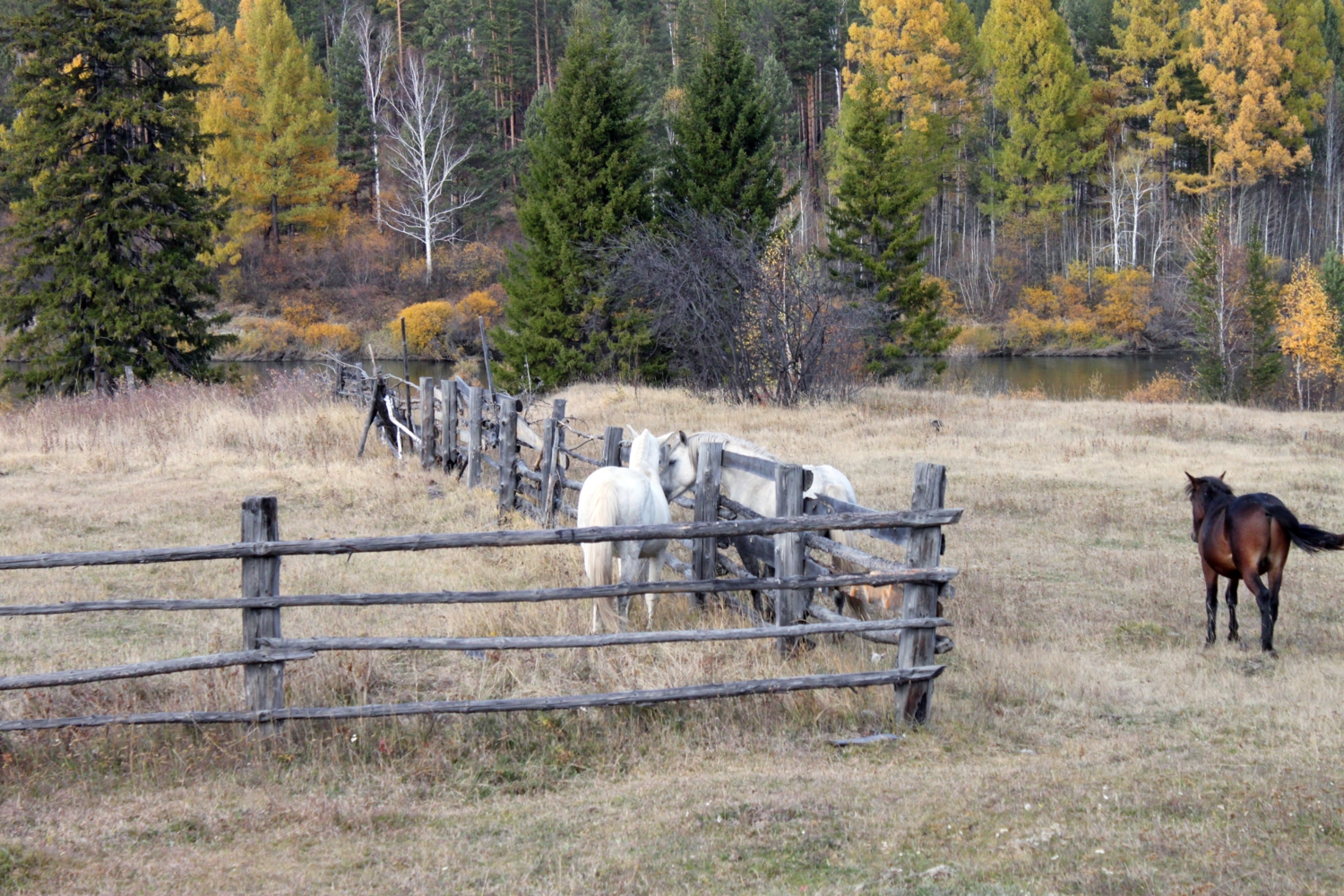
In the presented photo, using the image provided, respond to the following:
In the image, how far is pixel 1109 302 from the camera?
52.9 metres

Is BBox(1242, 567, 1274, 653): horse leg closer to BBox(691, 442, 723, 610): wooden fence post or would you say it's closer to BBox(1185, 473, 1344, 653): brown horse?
BBox(1185, 473, 1344, 653): brown horse

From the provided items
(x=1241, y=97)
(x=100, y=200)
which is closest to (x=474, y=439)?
(x=100, y=200)

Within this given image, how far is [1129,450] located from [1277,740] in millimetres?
13927

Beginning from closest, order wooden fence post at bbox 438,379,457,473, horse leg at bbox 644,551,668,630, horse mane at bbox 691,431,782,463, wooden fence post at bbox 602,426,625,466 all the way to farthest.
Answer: horse leg at bbox 644,551,668,630, horse mane at bbox 691,431,782,463, wooden fence post at bbox 602,426,625,466, wooden fence post at bbox 438,379,457,473

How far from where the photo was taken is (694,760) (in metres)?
5.76

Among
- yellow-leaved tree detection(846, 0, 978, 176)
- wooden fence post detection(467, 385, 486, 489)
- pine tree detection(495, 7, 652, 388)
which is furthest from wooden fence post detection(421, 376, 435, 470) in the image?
yellow-leaved tree detection(846, 0, 978, 176)

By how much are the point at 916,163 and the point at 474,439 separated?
45078 millimetres

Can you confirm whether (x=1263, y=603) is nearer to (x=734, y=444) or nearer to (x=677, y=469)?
(x=734, y=444)

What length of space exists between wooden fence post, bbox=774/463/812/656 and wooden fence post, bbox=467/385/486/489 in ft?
26.5

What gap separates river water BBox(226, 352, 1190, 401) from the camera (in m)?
38.3

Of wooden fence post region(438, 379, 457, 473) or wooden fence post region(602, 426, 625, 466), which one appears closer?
wooden fence post region(602, 426, 625, 466)

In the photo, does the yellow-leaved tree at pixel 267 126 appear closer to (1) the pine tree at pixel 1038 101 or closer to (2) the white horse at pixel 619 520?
(1) the pine tree at pixel 1038 101

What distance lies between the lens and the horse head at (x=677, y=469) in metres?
9.42

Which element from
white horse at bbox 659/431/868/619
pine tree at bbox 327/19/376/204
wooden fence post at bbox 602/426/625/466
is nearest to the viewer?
white horse at bbox 659/431/868/619
